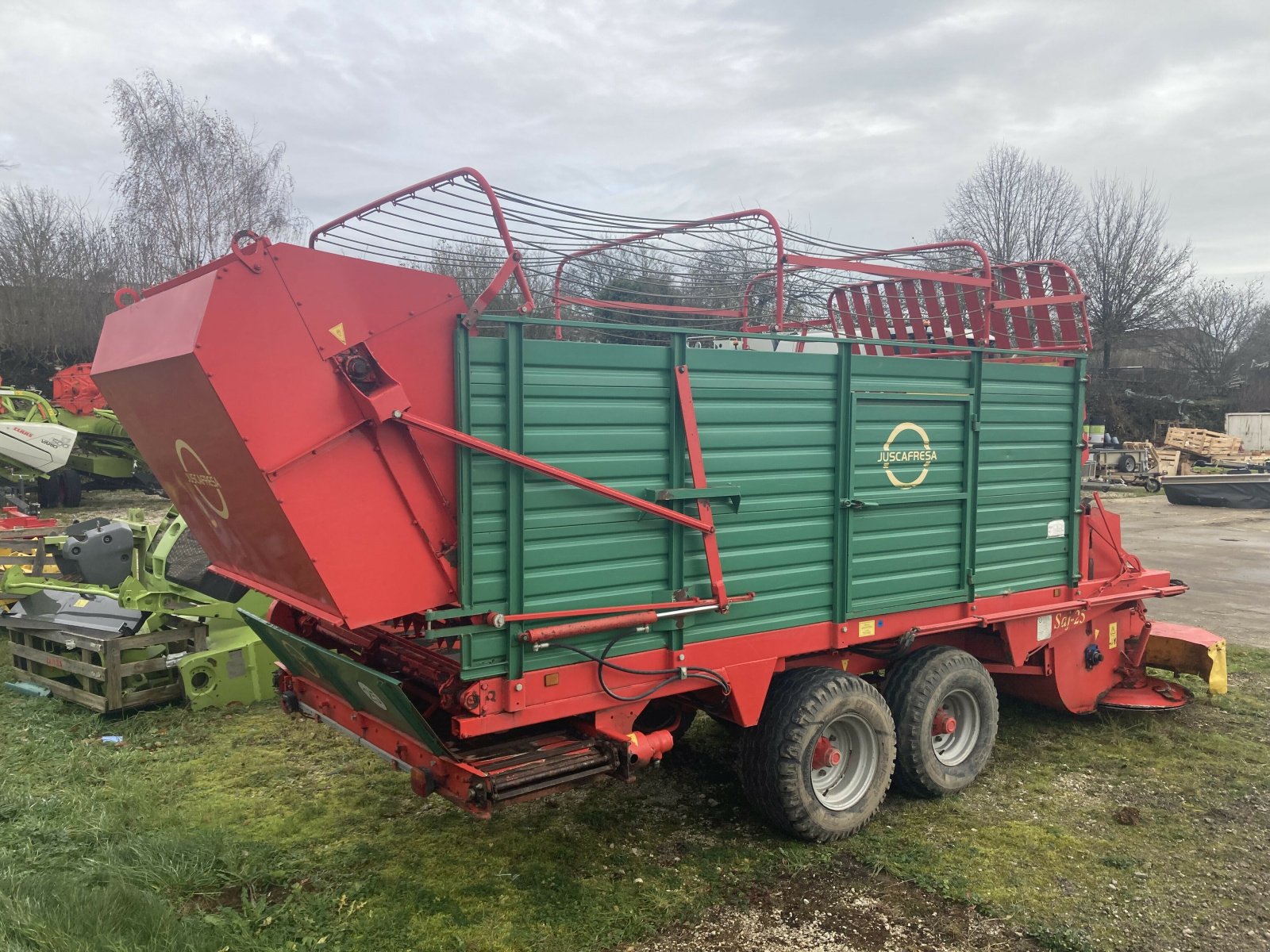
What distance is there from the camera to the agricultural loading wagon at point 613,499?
121 inches

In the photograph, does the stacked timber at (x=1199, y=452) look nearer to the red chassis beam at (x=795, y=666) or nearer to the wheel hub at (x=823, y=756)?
the red chassis beam at (x=795, y=666)

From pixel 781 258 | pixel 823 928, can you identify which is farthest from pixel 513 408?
pixel 823 928

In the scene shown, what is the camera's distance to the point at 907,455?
4.57 m

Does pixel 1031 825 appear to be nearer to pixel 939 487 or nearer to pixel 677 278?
pixel 939 487

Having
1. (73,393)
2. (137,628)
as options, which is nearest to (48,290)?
(73,393)

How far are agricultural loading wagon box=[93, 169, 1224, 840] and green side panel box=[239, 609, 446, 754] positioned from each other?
2cm

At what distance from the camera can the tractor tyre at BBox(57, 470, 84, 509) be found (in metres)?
16.1

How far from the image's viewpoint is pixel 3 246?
75.5 ft

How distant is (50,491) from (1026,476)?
57.5 ft

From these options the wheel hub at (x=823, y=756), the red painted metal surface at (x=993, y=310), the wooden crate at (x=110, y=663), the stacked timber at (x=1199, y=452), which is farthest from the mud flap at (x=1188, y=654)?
the stacked timber at (x=1199, y=452)

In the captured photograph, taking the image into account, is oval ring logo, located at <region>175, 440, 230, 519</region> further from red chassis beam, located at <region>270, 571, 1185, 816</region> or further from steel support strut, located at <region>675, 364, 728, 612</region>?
steel support strut, located at <region>675, 364, 728, 612</region>

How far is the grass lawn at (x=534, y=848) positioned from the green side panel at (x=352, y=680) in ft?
2.62

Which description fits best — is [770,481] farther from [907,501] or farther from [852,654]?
[852,654]

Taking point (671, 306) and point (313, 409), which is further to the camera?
point (671, 306)
